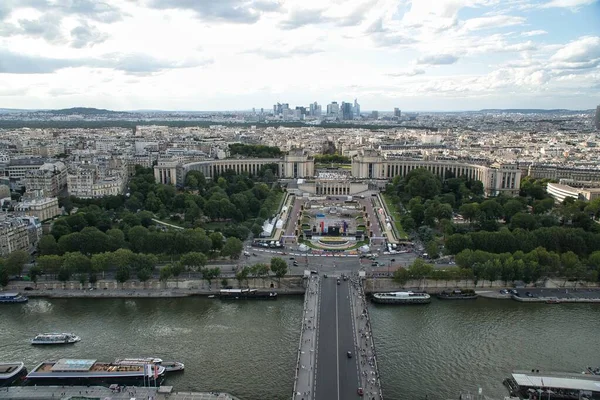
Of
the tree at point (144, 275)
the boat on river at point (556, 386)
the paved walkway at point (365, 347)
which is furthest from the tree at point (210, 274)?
the boat on river at point (556, 386)

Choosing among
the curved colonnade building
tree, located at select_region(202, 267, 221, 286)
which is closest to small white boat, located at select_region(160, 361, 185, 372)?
tree, located at select_region(202, 267, 221, 286)

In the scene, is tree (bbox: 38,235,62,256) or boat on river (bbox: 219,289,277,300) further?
tree (bbox: 38,235,62,256)

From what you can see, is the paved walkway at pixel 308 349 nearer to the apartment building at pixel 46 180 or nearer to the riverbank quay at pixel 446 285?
the riverbank quay at pixel 446 285

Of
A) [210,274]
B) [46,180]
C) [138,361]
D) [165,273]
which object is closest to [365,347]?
[138,361]

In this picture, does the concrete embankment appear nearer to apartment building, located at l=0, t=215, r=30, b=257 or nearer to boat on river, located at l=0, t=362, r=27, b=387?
apartment building, located at l=0, t=215, r=30, b=257

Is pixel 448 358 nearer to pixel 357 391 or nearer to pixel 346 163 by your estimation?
pixel 357 391
